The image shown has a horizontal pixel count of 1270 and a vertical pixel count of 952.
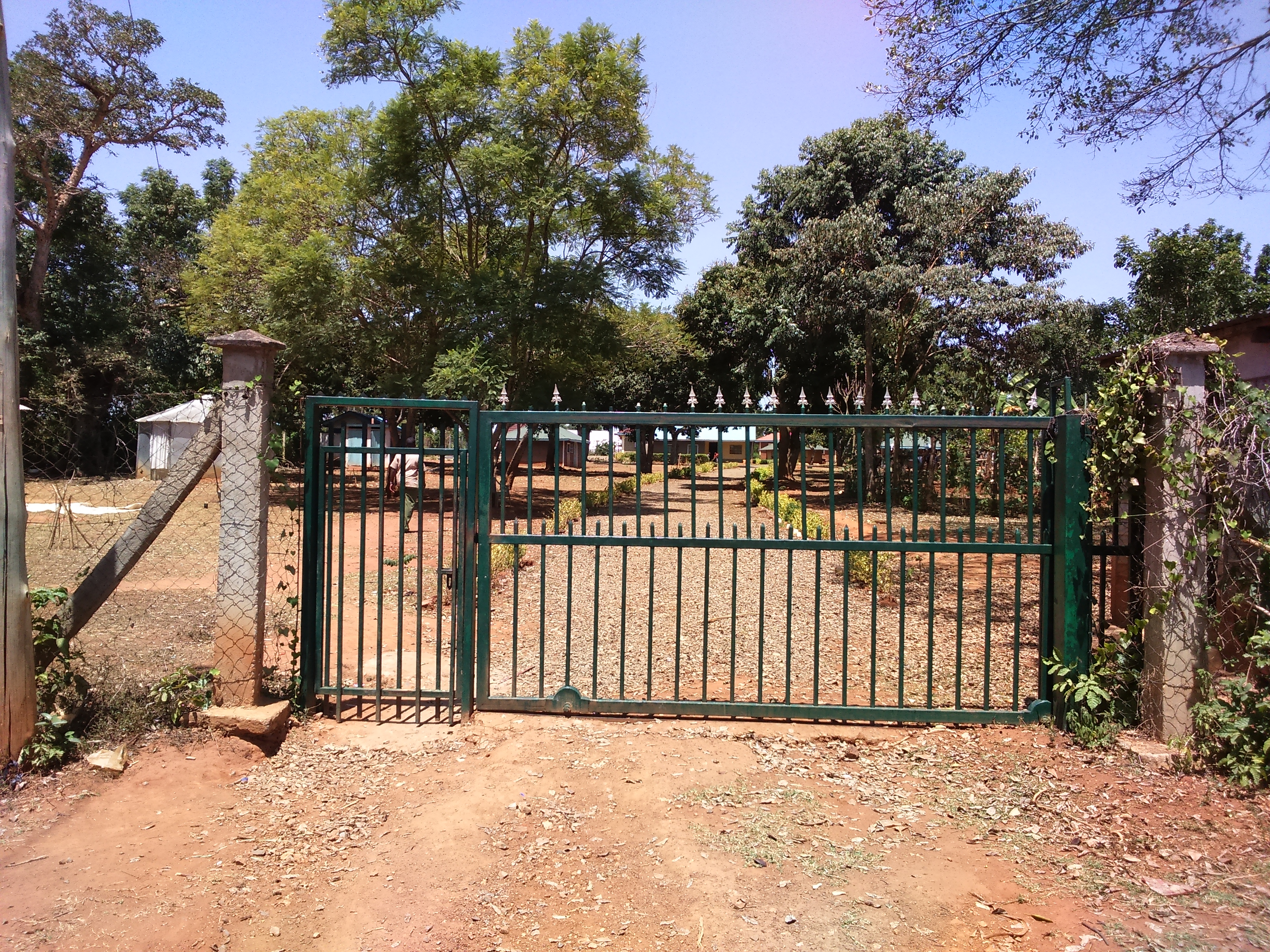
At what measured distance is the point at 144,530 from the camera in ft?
15.2

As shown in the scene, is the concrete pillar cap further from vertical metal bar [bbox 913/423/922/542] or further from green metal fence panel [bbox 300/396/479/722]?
vertical metal bar [bbox 913/423/922/542]

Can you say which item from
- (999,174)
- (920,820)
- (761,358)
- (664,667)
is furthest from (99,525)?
(999,174)

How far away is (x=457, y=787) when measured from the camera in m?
4.29

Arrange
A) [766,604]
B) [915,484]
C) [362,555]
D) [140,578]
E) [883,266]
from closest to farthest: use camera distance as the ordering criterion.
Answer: [915,484] → [362,555] → [766,604] → [140,578] → [883,266]

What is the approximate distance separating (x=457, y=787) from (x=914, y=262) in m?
18.6

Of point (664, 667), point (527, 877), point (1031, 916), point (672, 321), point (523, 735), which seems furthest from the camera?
point (672, 321)

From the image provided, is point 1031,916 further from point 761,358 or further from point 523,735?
point 761,358

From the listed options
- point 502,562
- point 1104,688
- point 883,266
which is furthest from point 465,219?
point 1104,688

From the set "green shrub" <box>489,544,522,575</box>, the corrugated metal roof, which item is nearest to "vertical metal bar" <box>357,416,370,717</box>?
"green shrub" <box>489,544,522,575</box>

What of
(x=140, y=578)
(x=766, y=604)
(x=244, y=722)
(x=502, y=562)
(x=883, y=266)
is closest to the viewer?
(x=244, y=722)

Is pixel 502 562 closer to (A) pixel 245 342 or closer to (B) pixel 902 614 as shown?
(A) pixel 245 342

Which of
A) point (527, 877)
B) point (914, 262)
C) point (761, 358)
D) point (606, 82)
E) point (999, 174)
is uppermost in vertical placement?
point (606, 82)

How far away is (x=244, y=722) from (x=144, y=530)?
1.23 metres

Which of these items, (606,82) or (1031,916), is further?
(606,82)
